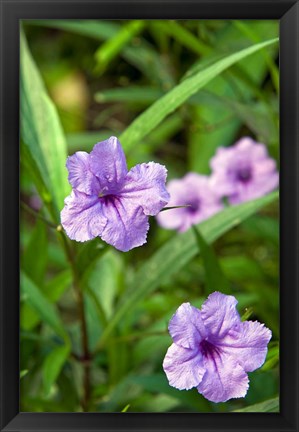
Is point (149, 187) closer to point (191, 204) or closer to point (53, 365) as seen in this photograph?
point (53, 365)

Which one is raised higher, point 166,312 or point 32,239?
point 32,239

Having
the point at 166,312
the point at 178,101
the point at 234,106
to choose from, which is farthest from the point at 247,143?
the point at 178,101

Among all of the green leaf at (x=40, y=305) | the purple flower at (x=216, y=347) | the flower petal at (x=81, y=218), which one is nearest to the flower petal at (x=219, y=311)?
the purple flower at (x=216, y=347)

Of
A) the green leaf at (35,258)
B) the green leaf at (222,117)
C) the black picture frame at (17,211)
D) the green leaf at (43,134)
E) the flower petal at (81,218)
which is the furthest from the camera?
the green leaf at (222,117)

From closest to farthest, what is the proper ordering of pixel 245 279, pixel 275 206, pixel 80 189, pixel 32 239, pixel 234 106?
pixel 80 189
pixel 32 239
pixel 234 106
pixel 245 279
pixel 275 206

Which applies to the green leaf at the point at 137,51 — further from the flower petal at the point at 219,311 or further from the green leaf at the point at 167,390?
the flower petal at the point at 219,311

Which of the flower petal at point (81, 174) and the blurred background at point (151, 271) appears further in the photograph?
the blurred background at point (151, 271)

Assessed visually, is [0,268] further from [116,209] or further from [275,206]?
[275,206]
